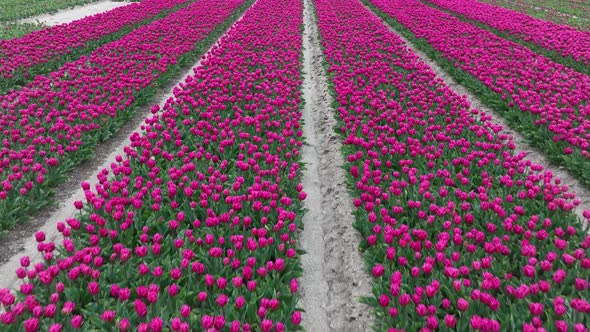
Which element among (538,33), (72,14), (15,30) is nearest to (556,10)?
(538,33)

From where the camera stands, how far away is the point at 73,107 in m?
9.15

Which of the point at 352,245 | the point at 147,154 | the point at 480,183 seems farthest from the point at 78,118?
the point at 480,183

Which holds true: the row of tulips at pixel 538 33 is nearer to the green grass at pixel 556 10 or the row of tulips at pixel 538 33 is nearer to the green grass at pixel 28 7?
the green grass at pixel 556 10

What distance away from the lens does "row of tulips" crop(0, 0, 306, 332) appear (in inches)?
143

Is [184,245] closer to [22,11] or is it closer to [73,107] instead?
[73,107]

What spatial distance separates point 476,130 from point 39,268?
288 inches

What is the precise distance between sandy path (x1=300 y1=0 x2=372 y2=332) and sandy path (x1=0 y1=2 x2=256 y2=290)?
135 inches

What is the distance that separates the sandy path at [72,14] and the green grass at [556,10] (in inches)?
1265

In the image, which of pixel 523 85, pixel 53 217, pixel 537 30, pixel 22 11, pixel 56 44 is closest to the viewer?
pixel 53 217

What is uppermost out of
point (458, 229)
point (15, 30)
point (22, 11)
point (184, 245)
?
point (458, 229)

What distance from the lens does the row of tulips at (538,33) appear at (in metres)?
13.7

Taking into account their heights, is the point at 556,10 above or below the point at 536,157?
below

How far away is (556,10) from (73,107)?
34.2 meters

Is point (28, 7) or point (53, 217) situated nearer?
point (53, 217)
